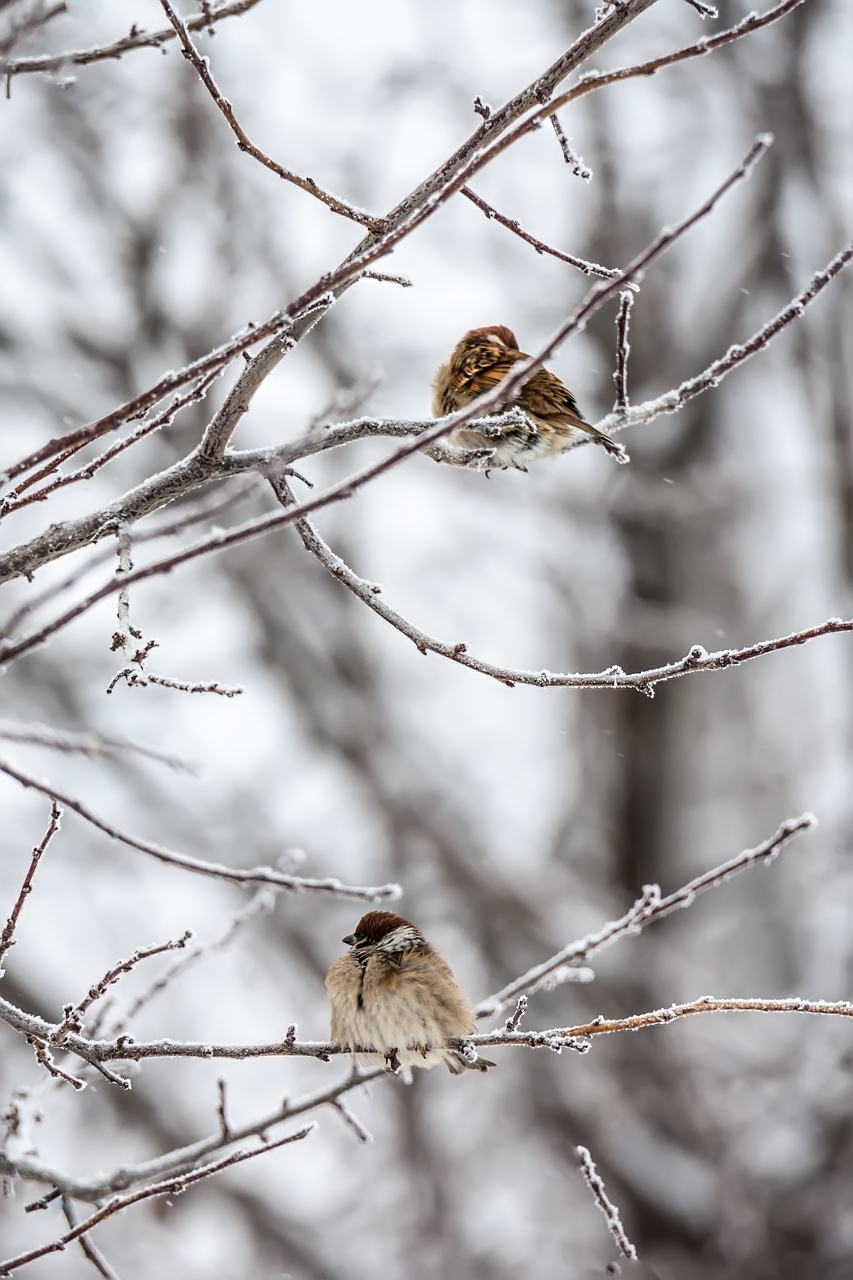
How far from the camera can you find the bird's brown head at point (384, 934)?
3.97m

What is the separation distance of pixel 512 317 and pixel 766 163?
2.82 m

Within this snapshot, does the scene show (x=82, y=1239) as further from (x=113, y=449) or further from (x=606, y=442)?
(x=606, y=442)

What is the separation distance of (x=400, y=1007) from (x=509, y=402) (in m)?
1.83

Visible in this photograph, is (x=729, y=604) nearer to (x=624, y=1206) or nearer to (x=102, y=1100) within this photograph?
(x=624, y=1206)

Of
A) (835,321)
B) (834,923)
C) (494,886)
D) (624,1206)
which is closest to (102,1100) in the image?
(494,886)

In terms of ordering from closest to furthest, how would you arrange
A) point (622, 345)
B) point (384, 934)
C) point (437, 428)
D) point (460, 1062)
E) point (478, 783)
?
1. point (437, 428)
2. point (622, 345)
3. point (460, 1062)
4. point (384, 934)
5. point (478, 783)

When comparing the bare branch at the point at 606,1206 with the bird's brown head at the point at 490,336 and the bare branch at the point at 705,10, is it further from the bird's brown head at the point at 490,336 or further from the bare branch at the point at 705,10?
the bird's brown head at the point at 490,336

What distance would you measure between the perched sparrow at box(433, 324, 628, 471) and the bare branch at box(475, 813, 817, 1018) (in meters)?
1.14

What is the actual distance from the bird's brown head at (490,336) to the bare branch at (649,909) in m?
2.40

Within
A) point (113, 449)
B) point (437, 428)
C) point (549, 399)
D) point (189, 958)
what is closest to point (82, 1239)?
point (189, 958)

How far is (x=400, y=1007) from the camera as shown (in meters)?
3.59

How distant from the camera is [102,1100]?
8680 mm

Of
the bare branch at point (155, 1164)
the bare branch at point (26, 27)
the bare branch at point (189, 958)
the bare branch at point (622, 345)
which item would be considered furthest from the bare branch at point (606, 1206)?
the bare branch at point (26, 27)

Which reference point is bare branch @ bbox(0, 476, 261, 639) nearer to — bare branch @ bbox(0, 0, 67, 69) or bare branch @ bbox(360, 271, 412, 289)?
bare branch @ bbox(0, 0, 67, 69)
